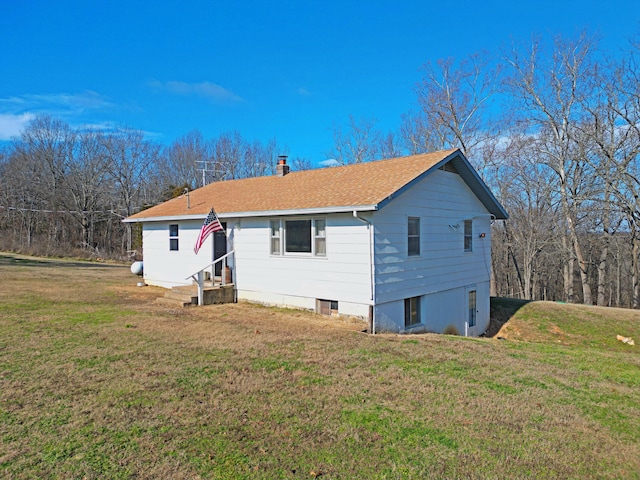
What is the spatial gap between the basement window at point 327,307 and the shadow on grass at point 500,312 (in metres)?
6.65

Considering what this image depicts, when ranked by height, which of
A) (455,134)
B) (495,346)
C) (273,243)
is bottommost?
(495,346)

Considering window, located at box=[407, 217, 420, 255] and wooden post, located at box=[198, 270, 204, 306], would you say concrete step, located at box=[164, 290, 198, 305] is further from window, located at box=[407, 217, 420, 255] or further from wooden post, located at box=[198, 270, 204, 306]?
window, located at box=[407, 217, 420, 255]

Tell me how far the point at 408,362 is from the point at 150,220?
12185mm

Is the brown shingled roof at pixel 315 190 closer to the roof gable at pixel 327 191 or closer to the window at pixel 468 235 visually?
the roof gable at pixel 327 191

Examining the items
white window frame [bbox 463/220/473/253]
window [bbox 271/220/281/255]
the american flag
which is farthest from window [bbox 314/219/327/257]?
white window frame [bbox 463/220/473/253]

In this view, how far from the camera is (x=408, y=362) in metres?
6.96

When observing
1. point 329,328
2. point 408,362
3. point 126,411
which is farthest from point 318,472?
point 329,328

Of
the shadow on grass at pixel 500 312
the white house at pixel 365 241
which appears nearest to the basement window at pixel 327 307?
the white house at pixel 365 241

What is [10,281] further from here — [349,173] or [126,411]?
[126,411]

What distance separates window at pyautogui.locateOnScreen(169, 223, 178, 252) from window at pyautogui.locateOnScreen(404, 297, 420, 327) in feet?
28.2

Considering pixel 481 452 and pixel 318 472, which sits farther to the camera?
pixel 481 452

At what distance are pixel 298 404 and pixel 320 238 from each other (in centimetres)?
628

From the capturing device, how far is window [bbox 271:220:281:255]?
11977mm

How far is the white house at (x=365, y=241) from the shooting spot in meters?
10.2
